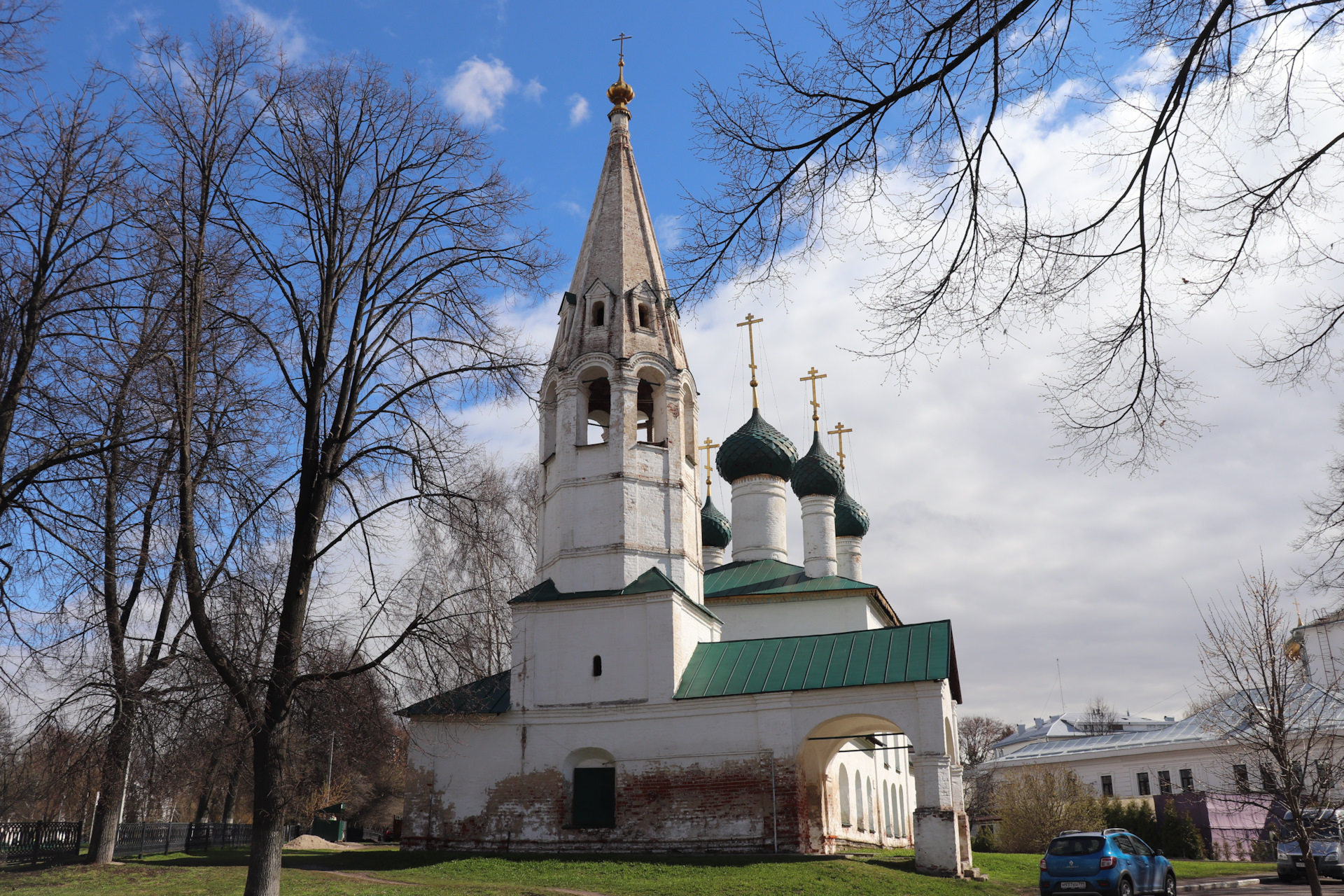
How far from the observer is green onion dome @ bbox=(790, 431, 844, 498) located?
30938 millimetres

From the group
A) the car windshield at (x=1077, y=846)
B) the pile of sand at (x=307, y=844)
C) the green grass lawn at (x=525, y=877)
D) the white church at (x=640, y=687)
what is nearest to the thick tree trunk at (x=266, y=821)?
the green grass lawn at (x=525, y=877)

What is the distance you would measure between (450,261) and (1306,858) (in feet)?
47.9

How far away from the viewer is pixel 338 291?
39.7 ft

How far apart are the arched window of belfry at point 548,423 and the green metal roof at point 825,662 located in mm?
5297

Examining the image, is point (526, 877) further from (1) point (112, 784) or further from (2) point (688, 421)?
(2) point (688, 421)

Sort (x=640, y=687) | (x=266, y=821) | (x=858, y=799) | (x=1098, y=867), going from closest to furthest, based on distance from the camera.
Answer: (x=266, y=821), (x=1098, y=867), (x=640, y=687), (x=858, y=799)

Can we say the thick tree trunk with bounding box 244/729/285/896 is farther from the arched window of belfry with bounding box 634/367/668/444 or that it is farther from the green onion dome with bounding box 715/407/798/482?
the green onion dome with bounding box 715/407/798/482

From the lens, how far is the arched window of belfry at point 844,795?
23.2 meters

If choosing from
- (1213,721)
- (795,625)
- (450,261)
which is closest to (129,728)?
(450,261)

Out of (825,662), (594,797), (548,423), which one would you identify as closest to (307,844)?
(594,797)

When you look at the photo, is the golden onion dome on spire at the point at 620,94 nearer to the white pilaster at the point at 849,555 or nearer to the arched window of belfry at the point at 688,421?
the arched window of belfry at the point at 688,421

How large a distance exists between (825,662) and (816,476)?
1242cm

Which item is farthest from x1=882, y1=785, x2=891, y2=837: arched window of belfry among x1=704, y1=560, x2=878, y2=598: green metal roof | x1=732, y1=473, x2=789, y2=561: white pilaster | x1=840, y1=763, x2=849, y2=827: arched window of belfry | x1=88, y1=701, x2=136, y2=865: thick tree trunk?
x1=88, y1=701, x2=136, y2=865: thick tree trunk

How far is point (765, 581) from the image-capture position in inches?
1084
